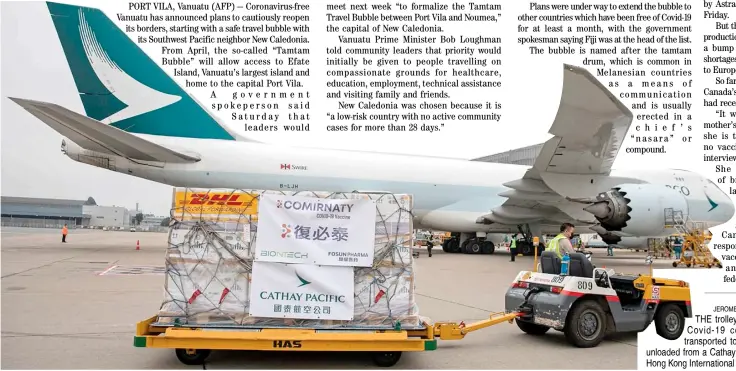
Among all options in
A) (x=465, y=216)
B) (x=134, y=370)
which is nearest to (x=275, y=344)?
(x=134, y=370)

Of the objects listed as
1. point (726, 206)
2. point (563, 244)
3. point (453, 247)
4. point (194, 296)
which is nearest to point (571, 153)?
point (563, 244)

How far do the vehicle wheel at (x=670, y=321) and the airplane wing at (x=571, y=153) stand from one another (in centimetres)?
391

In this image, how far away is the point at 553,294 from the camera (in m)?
6.86

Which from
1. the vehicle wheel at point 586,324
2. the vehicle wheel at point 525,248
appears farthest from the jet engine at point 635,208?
the vehicle wheel at point 586,324

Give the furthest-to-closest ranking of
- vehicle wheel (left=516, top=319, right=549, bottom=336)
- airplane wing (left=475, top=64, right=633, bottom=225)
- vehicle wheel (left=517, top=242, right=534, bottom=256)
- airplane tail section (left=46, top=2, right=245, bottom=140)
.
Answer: vehicle wheel (left=517, top=242, right=534, bottom=256)
airplane tail section (left=46, top=2, right=245, bottom=140)
airplane wing (left=475, top=64, right=633, bottom=225)
vehicle wheel (left=516, top=319, right=549, bottom=336)

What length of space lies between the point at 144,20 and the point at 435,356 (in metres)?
6.89

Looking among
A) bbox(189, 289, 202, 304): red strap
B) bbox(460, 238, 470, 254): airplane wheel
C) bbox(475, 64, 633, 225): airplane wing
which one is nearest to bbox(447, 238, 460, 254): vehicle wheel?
bbox(460, 238, 470, 254): airplane wheel

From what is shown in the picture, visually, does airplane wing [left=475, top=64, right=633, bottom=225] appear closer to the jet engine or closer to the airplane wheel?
the jet engine

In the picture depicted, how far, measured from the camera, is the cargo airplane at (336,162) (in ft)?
50.9

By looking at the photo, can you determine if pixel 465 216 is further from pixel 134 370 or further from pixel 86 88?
pixel 134 370

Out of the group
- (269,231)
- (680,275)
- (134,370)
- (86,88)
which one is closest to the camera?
(134,370)

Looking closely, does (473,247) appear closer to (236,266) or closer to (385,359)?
(385,359)

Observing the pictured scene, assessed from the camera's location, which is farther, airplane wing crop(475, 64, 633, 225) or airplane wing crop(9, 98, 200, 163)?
airplane wing crop(9, 98, 200, 163)

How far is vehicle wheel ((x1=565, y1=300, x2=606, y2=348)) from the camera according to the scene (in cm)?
667
